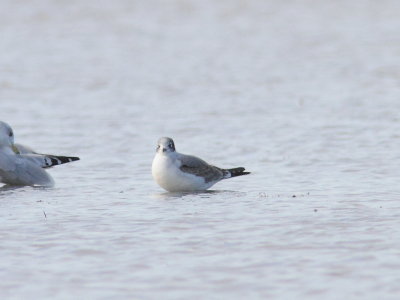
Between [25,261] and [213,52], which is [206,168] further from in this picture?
[213,52]

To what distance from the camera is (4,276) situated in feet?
20.5

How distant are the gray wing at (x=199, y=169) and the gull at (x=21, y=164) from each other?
117 centimetres

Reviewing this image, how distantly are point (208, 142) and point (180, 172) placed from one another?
2.87m

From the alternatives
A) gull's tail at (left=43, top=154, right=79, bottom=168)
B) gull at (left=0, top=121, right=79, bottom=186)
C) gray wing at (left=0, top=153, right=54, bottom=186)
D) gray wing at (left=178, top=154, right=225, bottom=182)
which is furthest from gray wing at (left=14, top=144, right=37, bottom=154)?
gray wing at (left=178, top=154, right=225, bottom=182)

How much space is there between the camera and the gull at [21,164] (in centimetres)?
988

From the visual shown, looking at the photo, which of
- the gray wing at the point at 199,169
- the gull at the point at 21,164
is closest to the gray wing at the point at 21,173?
the gull at the point at 21,164

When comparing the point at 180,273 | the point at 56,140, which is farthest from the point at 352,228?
the point at 56,140

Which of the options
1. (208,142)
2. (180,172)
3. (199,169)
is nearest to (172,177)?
(180,172)

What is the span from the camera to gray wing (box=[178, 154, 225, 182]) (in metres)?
9.42

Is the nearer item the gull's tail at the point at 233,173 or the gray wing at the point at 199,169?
the gray wing at the point at 199,169

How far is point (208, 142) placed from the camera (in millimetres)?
12188

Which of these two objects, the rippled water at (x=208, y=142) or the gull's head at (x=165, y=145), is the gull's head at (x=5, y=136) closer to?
the rippled water at (x=208, y=142)

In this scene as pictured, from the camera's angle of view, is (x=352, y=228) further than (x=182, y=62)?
No

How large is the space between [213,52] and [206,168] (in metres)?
10.9
